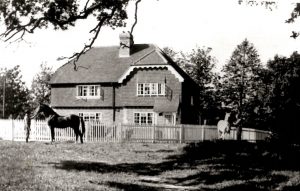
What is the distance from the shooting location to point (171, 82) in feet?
140

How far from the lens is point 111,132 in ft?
102

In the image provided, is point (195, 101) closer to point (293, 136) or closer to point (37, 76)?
point (293, 136)

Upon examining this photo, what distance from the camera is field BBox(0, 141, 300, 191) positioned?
14.2 meters

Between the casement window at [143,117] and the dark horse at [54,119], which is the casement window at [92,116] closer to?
→ the casement window at [143,117]

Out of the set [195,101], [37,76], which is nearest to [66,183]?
[195,101]

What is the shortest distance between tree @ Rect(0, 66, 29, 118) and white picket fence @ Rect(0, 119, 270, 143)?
5843cm

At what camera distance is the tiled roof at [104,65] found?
44531 mm

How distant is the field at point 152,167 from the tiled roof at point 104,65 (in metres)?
19.3

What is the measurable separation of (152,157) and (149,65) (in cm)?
2047

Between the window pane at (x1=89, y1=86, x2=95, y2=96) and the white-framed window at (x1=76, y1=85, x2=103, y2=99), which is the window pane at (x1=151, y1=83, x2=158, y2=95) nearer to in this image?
the white-framed window at (x1=76, y1=85, x2=103, y2=99)

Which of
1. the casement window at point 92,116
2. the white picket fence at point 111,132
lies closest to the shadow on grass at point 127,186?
the white picket fence at point 111,132

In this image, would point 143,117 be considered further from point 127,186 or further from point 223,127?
point 127,186

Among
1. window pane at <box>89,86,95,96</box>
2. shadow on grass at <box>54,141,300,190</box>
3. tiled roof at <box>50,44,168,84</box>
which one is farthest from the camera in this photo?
window pane at <box>89,86,95,96</box>

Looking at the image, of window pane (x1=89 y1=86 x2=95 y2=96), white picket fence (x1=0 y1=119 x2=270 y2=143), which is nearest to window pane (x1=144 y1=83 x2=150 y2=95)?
window pane (x1=89 y1=86 x2=95 y2=96)
